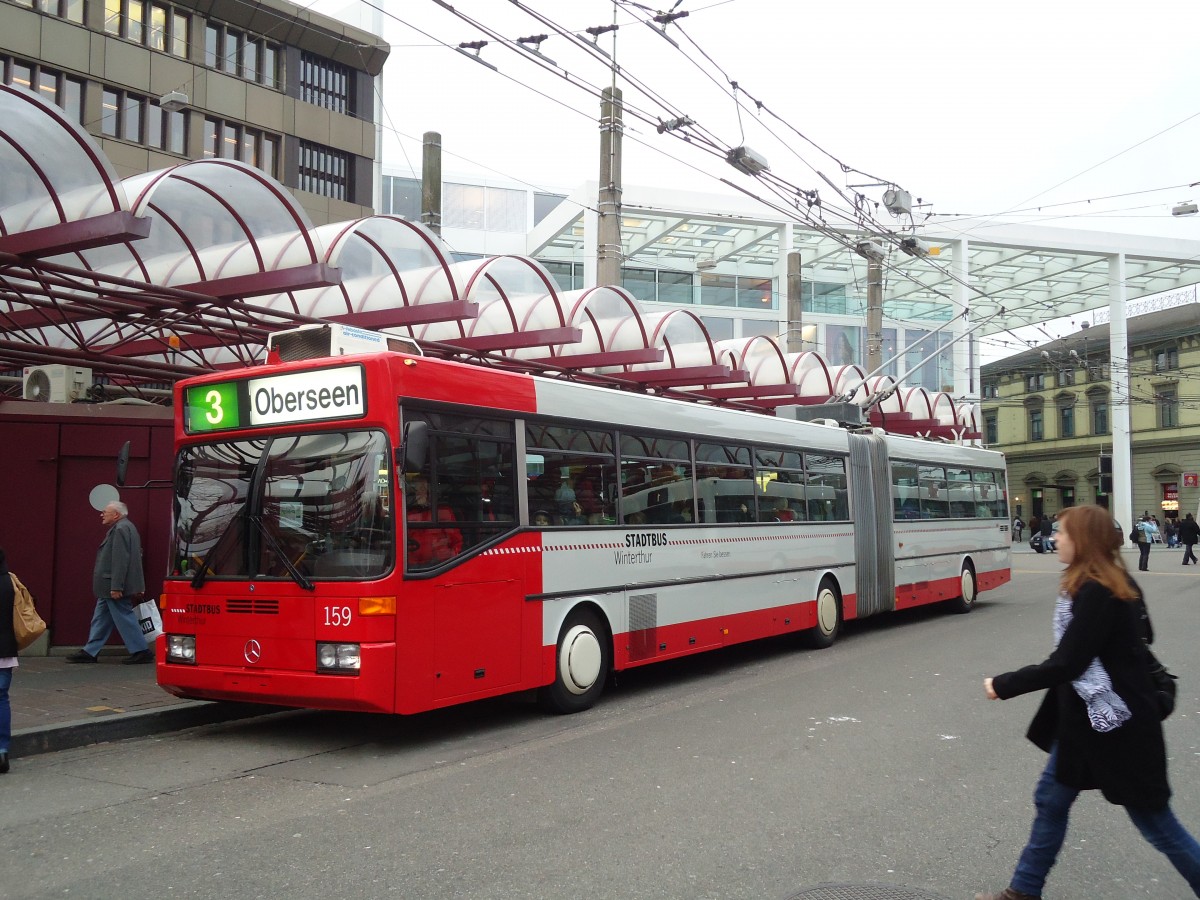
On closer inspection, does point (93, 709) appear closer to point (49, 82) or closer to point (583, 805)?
point (583, 805)

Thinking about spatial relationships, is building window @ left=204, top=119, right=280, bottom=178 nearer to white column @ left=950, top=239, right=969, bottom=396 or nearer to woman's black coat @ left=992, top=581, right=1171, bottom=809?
white column @ left=950, top=239, right=969, bottom=396

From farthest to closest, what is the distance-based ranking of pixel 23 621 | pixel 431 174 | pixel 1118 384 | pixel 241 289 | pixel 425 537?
1. pixel 1118 384
2. pixel 431 174
3. pixel 241 289
4. pixel 425 537
5. pixel 23 621

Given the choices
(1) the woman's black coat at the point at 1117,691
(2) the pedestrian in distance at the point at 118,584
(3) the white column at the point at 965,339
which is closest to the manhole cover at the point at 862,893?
(1) the woman's black coat at the point at 1117,691

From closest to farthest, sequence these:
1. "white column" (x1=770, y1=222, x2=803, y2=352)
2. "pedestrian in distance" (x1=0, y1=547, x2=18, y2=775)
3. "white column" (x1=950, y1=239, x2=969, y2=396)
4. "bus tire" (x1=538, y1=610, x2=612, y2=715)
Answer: "pedestrian in distance" (x1=0, y1=547, x2=18, y2=775), "bus tire" (x1=538, y1=610, x2=612, y2=715), "white column" (x1=770, y1=222, x2=803, y2=352), "white column" (x1=950, y1=239, x2=969, y2=396)

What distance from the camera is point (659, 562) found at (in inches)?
420

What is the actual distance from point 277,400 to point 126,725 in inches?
109

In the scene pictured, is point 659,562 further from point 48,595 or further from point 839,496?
point 48,595

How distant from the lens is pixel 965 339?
3919 cm

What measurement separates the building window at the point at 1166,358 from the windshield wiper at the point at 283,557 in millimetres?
59690

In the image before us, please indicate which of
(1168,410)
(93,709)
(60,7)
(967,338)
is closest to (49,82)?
(60,7)

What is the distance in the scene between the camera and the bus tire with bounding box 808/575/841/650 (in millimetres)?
13984

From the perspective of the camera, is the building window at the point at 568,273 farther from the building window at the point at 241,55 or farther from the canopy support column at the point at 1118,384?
the canopy support column at the point at 1118,384

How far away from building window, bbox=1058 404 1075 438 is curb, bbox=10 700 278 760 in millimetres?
63597

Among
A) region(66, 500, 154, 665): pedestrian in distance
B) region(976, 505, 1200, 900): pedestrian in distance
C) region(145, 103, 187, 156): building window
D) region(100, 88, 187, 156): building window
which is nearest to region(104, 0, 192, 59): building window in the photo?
region(100, 88, 187, 156): building window
